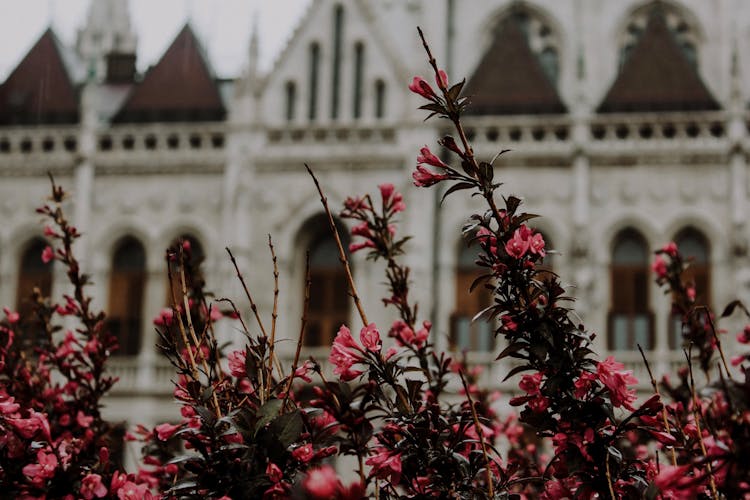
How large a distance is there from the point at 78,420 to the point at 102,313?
68 cm

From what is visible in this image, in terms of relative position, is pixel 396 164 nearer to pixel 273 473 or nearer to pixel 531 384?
pixel 531 384

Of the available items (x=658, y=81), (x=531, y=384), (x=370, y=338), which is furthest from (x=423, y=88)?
(x=658, y=81)

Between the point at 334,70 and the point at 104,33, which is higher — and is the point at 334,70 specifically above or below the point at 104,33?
below

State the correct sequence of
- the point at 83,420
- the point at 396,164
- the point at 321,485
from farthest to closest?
1. the point at 396,164
2. the point at 83,420
3. the point at 321,485

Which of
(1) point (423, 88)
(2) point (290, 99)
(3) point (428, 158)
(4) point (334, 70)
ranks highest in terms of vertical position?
(4) point (334, 70)

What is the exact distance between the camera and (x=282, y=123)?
20812 millimetres

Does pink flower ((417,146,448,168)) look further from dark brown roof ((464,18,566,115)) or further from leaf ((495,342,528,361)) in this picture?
dark brown roof ((464,18,566,115))

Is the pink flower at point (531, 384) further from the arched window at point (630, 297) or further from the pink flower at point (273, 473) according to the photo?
the arched window at point (630, 297)

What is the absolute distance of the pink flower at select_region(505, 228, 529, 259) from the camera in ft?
13.5

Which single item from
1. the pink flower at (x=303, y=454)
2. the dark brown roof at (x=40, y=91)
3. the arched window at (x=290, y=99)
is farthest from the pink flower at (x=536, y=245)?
the dark brown roof at (x=40, y=91)

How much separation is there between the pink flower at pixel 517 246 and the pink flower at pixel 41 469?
1.99 metres

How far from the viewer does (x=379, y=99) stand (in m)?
20.9

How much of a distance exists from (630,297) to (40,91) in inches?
529

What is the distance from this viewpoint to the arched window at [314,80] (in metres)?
21.0
